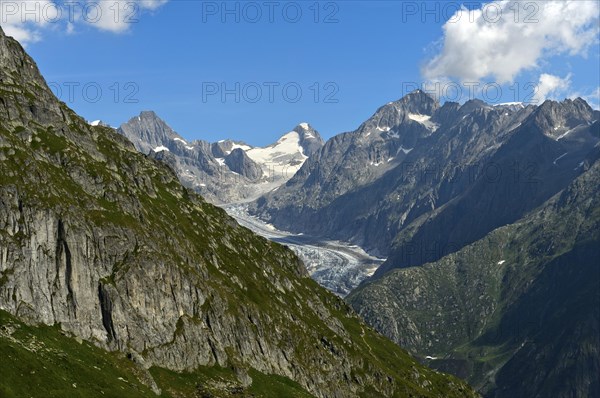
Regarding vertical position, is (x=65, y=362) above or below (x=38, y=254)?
below

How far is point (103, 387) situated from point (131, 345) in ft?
116

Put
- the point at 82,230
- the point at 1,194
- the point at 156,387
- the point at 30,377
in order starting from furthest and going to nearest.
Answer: the point at 82,230
the point at 1,194
the point at 156,387
the point at 30,377

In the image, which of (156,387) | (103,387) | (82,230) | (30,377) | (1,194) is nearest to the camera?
(30,377)

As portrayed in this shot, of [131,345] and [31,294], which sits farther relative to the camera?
[131,345]

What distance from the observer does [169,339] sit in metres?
197

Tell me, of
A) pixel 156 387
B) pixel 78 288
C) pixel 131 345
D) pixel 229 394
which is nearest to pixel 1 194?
pixel 78 288

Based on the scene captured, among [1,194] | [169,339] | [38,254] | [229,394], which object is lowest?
[229,394]

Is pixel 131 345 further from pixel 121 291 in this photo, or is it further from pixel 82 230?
pixel 82 230

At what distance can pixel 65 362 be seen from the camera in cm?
15125

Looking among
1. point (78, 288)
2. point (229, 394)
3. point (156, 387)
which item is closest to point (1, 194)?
point (78, 288)

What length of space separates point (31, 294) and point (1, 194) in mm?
25121

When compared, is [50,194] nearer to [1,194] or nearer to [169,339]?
[1,194]

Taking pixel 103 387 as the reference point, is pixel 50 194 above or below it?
above

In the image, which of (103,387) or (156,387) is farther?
(156,387)
